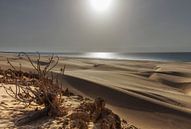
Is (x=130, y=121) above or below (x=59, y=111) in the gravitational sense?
below

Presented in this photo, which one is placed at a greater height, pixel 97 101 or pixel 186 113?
pixel 97 101

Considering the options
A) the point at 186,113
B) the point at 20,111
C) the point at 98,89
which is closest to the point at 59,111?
the point at 20,111

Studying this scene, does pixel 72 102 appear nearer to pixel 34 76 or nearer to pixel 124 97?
pixel 124 97

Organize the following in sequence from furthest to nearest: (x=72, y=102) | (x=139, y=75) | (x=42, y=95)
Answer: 1. (x=139, y=75)
2. (x=72, y=102)
3. (x=42, y=95)

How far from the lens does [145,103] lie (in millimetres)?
9453

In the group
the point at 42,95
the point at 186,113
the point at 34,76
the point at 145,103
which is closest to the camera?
the point at 42,95

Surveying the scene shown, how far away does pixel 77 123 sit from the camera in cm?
566

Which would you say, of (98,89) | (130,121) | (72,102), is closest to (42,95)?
(72,102)

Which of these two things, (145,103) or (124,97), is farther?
(124,97)

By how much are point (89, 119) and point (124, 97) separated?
4.33 metres

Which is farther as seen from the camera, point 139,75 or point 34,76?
point 139,75

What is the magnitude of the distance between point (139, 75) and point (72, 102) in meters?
10.9

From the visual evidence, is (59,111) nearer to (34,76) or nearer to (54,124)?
(54,124)

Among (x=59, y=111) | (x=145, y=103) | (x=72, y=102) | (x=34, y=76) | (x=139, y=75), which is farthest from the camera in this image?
(x=139, y=75)
